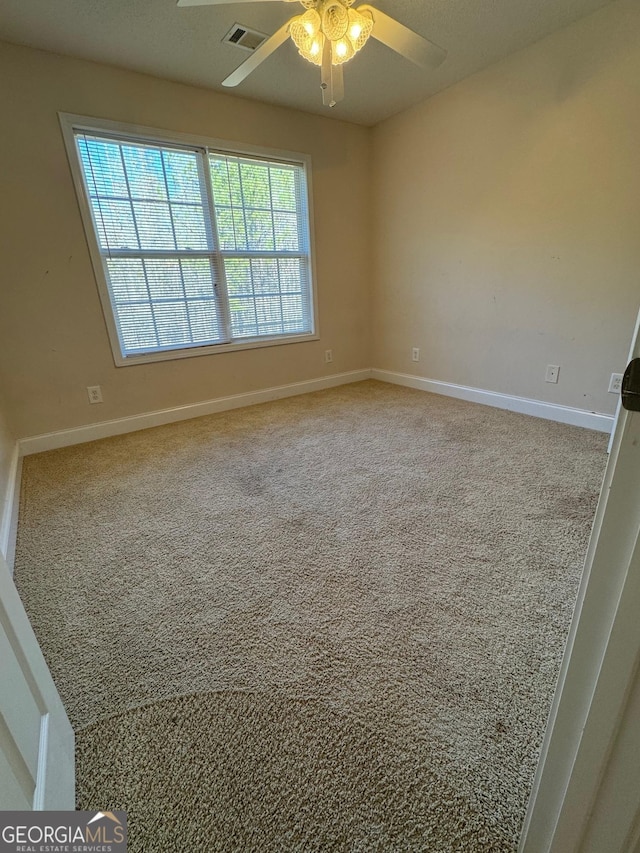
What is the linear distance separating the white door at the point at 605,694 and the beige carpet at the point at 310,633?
1.08ft

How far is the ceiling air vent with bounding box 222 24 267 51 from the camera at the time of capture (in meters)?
2.06

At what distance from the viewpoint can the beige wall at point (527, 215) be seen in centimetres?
224

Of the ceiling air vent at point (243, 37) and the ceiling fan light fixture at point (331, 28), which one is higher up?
the ceiling air vent at point (243, 37)

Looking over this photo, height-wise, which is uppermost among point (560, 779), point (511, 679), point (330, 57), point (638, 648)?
point (330, 57)

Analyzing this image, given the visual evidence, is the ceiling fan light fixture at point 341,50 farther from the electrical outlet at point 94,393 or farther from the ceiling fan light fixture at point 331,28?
the electrical outlet at point 94,393

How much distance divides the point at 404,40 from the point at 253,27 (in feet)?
3.29

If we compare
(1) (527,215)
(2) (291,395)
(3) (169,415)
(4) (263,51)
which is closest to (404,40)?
(4) (263,51)

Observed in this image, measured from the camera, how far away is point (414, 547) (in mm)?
1541

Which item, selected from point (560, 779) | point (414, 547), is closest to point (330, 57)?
point (414, 547)

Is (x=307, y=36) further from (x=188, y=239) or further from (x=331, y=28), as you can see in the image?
(x=188, y=239)

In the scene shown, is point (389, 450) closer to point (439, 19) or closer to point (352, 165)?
point (439, 19)

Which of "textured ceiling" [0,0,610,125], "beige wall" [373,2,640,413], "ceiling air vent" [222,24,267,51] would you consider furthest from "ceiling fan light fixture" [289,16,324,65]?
"beige wall" [373,2,640,413]

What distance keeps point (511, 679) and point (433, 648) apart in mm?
210

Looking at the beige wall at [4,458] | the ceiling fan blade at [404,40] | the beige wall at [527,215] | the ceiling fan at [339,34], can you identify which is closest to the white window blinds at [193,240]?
the beige wall at [4,458]
